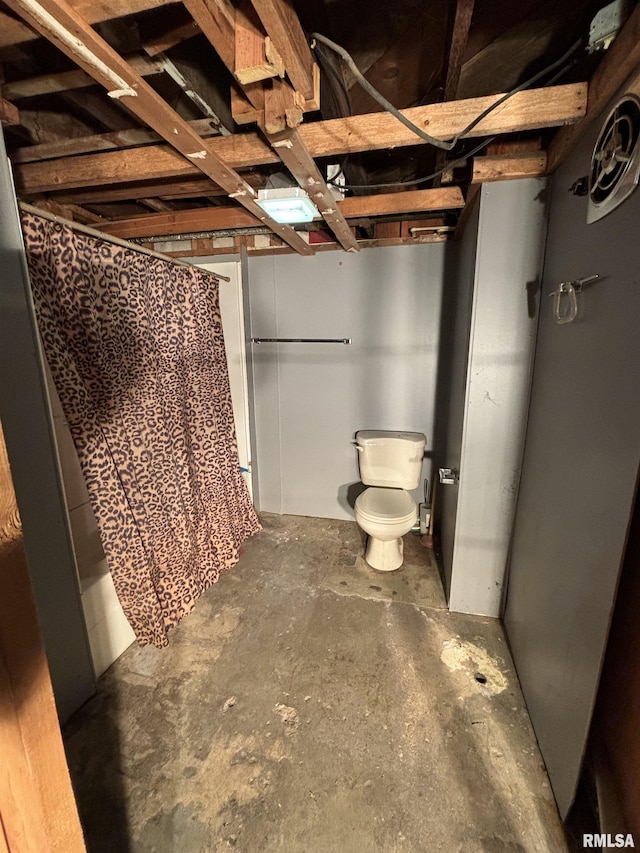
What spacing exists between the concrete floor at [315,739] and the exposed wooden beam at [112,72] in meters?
2.06

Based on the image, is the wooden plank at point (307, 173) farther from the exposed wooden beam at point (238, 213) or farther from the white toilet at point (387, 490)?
the white toilet at point (387, 490)

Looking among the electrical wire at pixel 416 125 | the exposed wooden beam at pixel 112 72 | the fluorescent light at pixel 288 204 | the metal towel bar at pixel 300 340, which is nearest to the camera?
the exposed wooden beam at pixel 112 72

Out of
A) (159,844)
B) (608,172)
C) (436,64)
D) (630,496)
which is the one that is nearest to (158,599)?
(159,844)

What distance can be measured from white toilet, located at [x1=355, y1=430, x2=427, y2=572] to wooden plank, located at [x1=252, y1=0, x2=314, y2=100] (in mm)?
1820

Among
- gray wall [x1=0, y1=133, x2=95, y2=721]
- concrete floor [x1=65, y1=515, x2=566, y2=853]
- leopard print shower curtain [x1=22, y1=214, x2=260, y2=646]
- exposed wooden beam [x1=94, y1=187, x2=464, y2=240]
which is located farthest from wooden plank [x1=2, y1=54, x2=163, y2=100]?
concrete floor [x1=65, y1=515, x2=566, y2=853]

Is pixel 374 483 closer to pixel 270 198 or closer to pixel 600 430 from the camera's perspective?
pixel 600 430

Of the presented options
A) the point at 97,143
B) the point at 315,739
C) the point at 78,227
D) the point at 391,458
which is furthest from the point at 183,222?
the point at 315,739

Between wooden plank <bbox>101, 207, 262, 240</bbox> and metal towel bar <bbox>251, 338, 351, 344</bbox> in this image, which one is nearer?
wooden plank <bbox>101, 207, 262, 240</bbox>

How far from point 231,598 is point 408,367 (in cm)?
186

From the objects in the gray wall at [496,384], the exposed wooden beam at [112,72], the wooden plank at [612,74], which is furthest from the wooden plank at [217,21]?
the gray wall at [496,384]

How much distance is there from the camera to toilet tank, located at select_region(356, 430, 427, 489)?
2348 millimetres

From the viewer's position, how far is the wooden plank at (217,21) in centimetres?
77

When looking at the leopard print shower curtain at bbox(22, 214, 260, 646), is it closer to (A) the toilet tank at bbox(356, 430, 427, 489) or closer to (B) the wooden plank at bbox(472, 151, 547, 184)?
(A) the toilet tank at bbox(356, 430, 427, 489)

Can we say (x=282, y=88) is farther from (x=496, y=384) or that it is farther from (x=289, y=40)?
(x=496, y=384)
